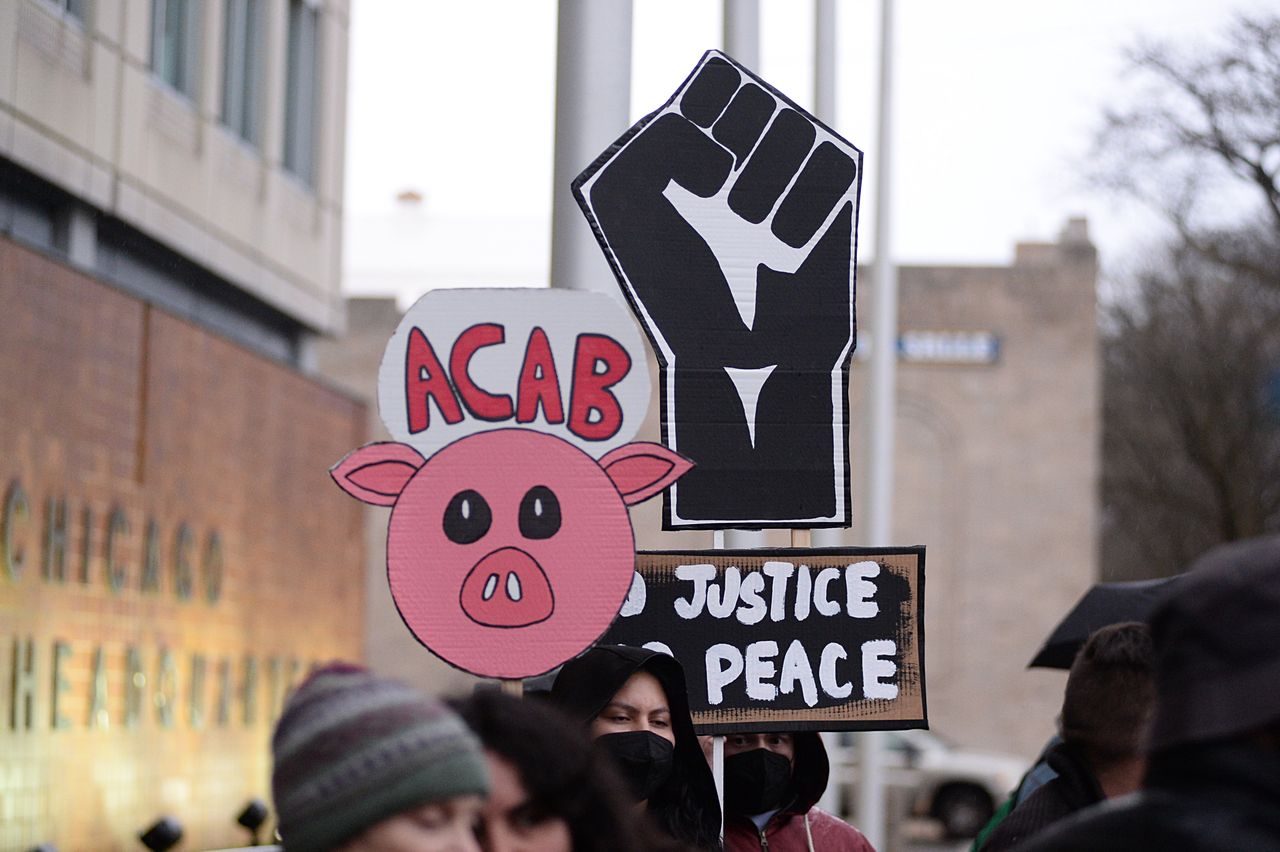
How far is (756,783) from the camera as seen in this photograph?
4.88 metres

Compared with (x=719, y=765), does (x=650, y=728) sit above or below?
above

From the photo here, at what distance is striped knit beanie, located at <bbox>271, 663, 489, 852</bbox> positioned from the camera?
2391 mm

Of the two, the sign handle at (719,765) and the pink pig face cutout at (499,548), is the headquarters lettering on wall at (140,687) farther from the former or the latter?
the pink pig face cutout at (499,548)

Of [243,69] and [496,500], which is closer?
[496,500]

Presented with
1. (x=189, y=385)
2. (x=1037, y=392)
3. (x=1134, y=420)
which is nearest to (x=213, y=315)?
(x=189, y=385)

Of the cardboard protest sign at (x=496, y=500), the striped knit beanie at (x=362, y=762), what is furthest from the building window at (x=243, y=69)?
the striped knit beanie at (x=362, y=762)

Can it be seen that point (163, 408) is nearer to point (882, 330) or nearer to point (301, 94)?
point (301, 94)

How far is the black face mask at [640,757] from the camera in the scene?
421 centimetres

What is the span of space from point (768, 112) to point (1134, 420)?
36.2 m

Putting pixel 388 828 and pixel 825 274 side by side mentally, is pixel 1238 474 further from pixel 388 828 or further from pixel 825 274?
pixel 388 828

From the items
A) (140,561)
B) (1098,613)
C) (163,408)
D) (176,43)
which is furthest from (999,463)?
(1098,613)

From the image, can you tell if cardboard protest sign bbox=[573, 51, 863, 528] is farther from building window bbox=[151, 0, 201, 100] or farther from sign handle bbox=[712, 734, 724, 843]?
building window bbox=[151, 0, 201, 100]

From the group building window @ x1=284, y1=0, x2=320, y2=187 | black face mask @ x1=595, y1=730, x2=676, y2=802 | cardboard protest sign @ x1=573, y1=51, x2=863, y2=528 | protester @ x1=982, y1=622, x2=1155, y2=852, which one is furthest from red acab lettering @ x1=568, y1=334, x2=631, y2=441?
building window @ x1=284, y1=0, x2=320, y2=187

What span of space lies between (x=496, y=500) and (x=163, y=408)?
9.57m
